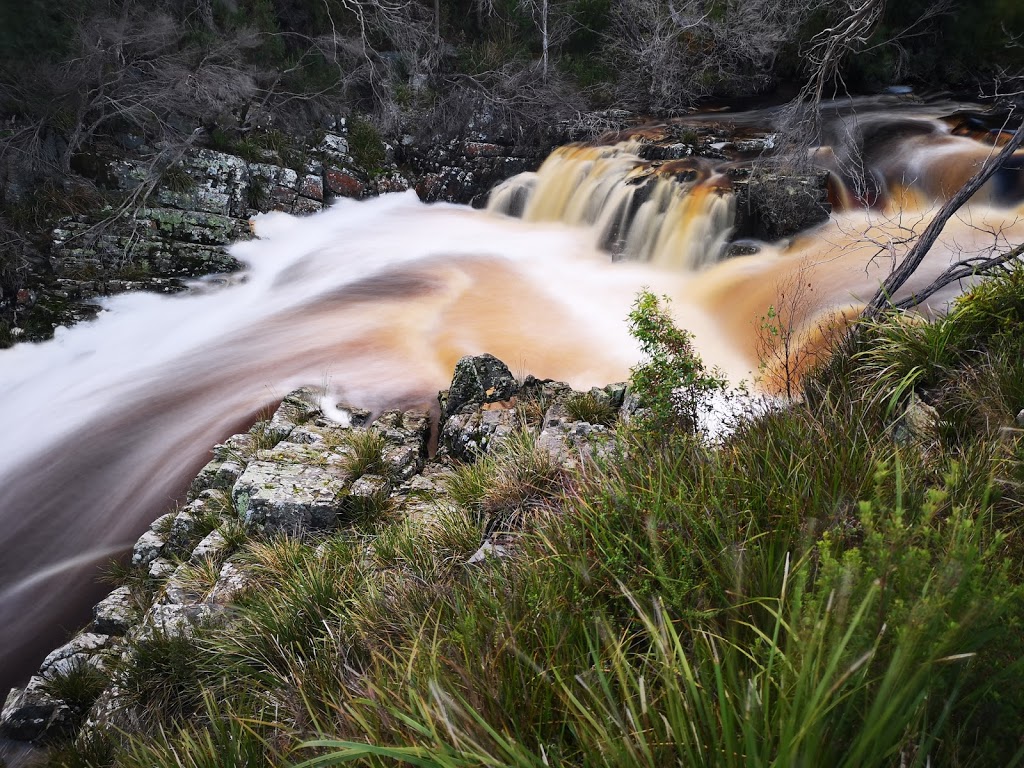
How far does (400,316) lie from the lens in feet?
31.2

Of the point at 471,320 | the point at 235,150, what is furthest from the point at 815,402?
the point at 235,150

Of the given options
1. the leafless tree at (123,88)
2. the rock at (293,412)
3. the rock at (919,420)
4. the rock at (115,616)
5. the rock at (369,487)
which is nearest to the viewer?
the rock at (919,420)

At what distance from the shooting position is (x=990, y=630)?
4.18ft

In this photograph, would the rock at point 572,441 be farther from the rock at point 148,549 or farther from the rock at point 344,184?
Result: the rock at point 344,184

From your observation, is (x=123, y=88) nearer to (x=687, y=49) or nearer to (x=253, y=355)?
(x=253, y=355)

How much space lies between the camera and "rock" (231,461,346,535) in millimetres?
4723

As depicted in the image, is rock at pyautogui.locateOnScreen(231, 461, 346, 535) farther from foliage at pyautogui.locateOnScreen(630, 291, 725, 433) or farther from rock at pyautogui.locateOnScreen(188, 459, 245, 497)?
foliage at pyautogui.locateOnScreen(630, 291, 725, 433)

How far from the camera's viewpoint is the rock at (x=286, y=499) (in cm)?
472

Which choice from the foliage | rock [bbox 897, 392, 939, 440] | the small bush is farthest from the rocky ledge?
the small bush

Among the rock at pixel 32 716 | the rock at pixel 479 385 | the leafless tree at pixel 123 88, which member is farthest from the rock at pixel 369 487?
the leafless tree at pixel 123 88

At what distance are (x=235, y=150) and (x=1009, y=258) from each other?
13.2 metres

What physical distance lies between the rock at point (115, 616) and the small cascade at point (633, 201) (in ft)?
28.4

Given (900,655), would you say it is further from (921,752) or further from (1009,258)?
(1009,258)

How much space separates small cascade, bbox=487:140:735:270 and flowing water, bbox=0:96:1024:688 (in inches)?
1.7
